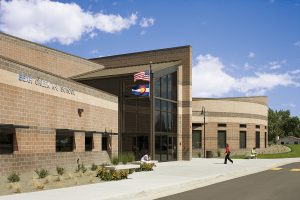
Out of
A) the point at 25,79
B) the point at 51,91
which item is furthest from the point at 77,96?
the point at 25,79

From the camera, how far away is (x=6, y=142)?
21.9 metres

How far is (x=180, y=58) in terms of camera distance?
43375 mm

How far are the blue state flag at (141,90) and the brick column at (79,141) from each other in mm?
8171

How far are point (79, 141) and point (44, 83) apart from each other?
581cm

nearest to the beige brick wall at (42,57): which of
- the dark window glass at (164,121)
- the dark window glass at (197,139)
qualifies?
the dark window glass at (164,121)

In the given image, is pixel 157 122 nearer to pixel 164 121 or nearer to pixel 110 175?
pixel 164 121

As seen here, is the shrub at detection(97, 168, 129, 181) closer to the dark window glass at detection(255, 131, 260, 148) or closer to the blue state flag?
the blue state flag

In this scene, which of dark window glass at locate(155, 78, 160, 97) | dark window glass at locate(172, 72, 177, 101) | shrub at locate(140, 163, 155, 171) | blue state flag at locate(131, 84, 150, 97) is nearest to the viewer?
shrub at locate(140, 163, 155, 171)

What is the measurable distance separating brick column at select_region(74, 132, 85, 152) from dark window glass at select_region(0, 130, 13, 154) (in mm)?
6965

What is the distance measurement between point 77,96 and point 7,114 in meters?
8.03

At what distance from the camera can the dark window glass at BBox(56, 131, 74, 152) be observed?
26891 millimetres

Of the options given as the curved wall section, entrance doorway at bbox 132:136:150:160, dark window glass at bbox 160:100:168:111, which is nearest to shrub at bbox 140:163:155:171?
entrance doorway at bbox 132:136:150:160

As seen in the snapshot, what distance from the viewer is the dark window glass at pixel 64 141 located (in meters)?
26.9

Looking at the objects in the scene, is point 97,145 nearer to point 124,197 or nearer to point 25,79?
point 25,79
